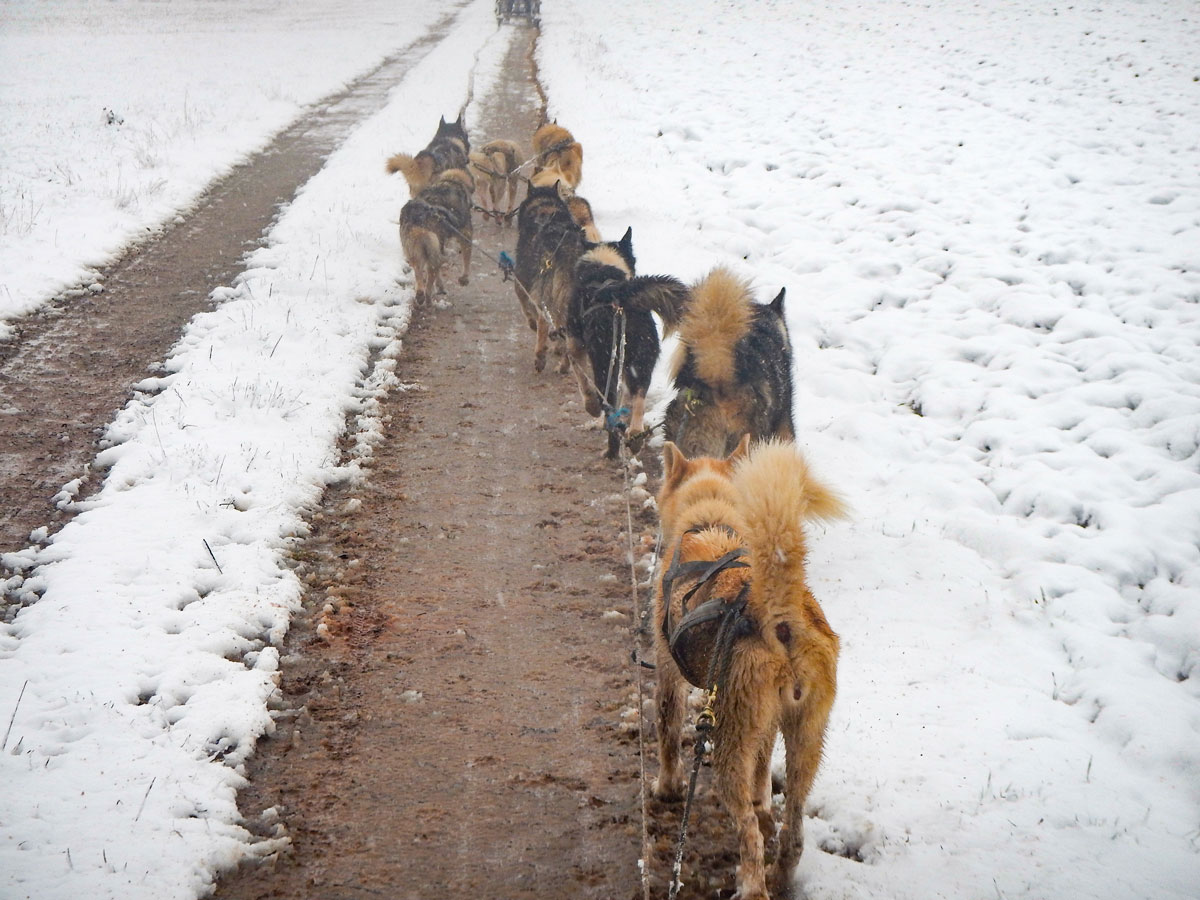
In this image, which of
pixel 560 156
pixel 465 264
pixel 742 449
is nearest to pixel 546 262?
pixel 465 264

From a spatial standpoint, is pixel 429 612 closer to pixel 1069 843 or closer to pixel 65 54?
pixel 1069 843

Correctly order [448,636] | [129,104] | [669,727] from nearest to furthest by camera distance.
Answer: [669,727]
[448,636]
[129,104]

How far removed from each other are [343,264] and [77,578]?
6022 mm

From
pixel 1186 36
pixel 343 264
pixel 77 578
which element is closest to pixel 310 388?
pixel 77 578

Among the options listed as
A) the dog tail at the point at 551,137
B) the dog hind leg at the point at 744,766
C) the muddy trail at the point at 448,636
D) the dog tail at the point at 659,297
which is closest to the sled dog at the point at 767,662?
the dog hind leg at the point at 744,766

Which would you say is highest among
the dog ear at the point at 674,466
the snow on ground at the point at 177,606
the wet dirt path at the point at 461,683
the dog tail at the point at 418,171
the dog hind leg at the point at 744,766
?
the dog tail at the point at 418,171

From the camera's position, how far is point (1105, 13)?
19.1m

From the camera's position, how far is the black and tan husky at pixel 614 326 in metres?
5.50

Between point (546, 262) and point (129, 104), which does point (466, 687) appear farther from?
point (129, 104)

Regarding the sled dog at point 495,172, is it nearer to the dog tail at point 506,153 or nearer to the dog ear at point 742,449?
the dog tail at point 506,153

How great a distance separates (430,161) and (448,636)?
841cm

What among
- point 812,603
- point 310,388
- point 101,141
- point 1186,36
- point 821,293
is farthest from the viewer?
point 1186,36

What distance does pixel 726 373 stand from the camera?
186 inches

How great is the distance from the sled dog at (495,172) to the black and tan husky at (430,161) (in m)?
0.26
